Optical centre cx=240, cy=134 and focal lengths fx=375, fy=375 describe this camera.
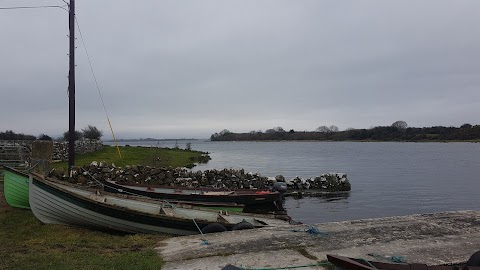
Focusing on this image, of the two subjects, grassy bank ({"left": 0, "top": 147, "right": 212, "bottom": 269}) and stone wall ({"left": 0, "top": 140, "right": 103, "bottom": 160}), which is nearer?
grassy bank ({"left": 0, "top": 147, "right": 212, "bottom": 269})

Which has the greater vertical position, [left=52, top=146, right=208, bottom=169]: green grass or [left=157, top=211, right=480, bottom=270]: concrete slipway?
[left=52, top=146, right=208, bottom=169]: green grass

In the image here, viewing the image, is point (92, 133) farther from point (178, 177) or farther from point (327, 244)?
point (327, 244)

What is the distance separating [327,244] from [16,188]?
1022cm

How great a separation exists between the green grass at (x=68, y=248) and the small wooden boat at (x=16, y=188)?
1.42 meters

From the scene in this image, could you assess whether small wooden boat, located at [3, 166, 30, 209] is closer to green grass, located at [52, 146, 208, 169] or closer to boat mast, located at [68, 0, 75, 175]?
boat mast, located at [68, 0, 75, 175]

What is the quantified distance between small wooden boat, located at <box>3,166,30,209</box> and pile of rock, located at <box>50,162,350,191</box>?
4.51 metres

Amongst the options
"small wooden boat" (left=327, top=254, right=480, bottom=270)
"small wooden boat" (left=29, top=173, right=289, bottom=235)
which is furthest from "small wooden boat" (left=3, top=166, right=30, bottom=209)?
"small wooden boat" (left=327, top=254, right=480, bottom=270)

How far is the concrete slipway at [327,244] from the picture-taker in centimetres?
625

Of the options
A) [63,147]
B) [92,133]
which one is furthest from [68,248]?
[92,133]

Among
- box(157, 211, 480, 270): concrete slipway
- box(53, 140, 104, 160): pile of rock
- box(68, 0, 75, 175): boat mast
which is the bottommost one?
box(157, 211, 480, 270): concrete slipway

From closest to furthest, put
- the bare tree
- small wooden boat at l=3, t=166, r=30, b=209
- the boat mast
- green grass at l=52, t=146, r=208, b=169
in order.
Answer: small wooden boat at l=3, t=166, r=30, b=209, the boat mast, green grass at l=52, t=146, r=208, b=169, the bare tree

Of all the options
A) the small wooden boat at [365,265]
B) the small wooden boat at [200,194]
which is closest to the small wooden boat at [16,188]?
the small wooden boat at [200,194]

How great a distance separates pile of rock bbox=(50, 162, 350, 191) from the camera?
781 inches

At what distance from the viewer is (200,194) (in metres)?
15.0
